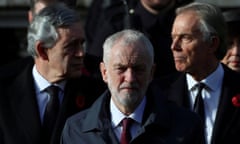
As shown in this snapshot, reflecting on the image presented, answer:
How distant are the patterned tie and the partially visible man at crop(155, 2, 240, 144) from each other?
98 cm

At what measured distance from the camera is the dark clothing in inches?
341

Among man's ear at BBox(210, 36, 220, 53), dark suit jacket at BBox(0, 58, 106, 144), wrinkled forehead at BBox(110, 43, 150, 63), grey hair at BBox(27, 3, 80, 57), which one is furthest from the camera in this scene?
man's ear at BBox(210, 36, 220, 53)

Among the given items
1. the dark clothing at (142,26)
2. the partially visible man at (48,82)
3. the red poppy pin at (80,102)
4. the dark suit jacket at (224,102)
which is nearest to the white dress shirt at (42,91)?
the partially visible man at (48,82)

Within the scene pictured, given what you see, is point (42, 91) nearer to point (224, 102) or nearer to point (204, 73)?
point (204, 73)

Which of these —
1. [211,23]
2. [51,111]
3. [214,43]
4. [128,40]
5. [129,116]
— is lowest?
[51,111]

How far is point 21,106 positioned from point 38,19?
2.12ft

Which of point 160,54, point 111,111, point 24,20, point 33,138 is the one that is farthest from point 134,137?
point 24,20

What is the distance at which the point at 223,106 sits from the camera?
7.63 meters

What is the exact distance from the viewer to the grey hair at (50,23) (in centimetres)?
776

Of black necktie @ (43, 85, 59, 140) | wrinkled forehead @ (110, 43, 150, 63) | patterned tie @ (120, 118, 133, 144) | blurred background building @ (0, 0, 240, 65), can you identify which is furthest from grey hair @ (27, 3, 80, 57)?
blurred background building @ (0, 0, 240, 65)

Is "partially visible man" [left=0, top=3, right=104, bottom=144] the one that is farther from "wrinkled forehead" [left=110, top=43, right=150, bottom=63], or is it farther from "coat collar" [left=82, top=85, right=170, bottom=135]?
"wrinkled forehead" [left=110, top=43, right=150, bottom=63]

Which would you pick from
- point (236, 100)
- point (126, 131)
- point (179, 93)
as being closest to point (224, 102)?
point (236, 100)

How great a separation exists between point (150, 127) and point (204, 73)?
1.18 meters

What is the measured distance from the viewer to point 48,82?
7.75 metres
